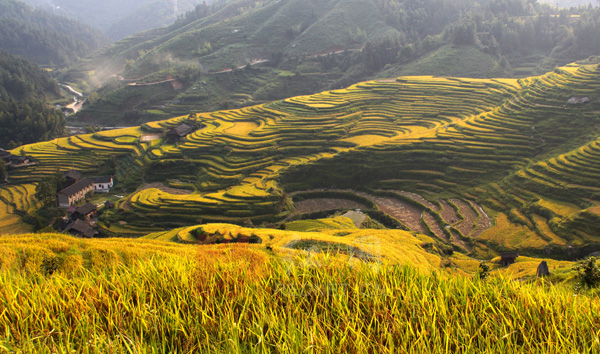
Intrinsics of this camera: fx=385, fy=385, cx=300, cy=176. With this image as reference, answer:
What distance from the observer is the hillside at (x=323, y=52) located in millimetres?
55375

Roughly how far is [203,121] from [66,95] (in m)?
49.7

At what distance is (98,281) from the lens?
3490 mm

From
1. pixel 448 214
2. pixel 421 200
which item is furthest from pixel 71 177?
pixel 448 214

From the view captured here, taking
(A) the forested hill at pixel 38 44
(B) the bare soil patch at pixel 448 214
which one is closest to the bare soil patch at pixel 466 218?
(B) the bare soil patch at pixel 448 214

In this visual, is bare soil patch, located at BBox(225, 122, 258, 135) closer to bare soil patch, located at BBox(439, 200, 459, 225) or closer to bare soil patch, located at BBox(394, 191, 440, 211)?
bare soil patch, located at BBox(394, 191, 440, 211)

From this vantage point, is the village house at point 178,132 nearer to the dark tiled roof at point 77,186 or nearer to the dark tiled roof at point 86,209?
the dark tiled roof at point 77,186

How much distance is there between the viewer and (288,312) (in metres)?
2.88

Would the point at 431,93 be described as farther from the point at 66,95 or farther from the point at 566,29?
the point at 66,95

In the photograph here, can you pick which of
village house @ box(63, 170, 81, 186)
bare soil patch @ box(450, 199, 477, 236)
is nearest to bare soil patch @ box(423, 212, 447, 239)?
bare soil patch @ box(450, 199, 477, 236)

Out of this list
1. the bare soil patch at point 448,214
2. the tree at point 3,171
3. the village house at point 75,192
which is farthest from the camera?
the tree at point 3,171

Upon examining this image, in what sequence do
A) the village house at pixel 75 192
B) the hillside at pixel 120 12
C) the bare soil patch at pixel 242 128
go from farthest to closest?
the hillside at pixel 120 12 < the bare soil patch at pixel 242 128 < the village house at pixel 75 192

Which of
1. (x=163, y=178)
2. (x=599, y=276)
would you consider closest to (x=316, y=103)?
(x=163, y=178)

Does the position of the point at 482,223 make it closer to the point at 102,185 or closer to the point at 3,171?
the point at 102,185

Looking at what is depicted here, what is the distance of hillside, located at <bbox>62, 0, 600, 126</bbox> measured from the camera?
182 feet
